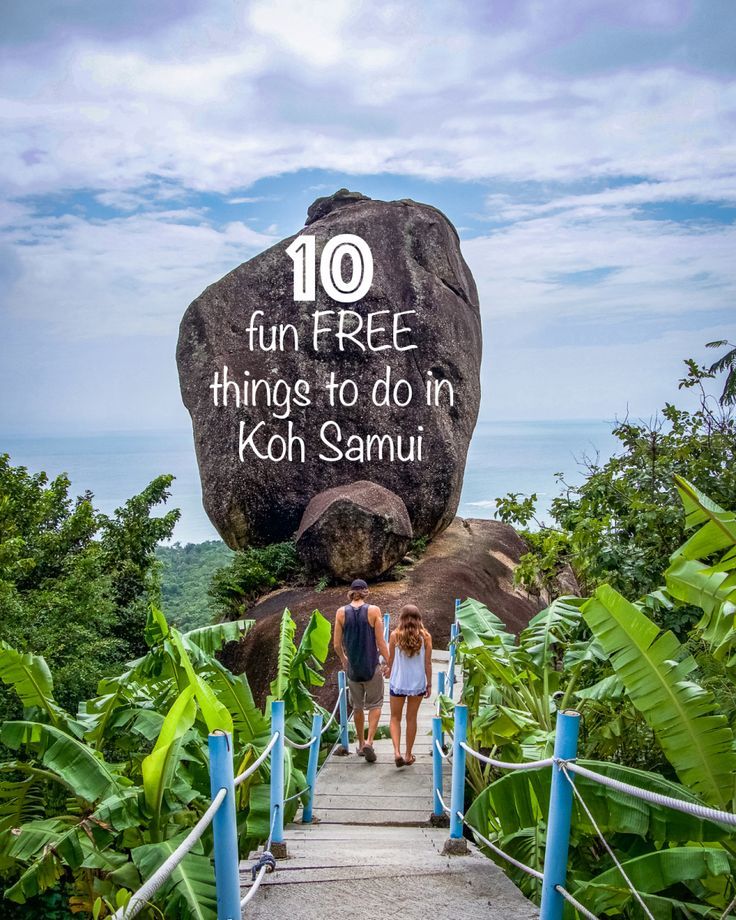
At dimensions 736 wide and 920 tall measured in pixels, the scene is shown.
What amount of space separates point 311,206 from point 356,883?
67.5 feet

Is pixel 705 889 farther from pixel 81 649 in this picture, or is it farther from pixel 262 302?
pixel 262 302

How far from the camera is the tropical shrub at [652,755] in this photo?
4.07 m

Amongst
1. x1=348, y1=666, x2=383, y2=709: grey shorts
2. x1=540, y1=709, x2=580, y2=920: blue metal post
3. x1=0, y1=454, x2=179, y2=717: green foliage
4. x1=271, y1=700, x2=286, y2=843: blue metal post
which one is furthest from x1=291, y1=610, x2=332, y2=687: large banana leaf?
x1=0, y1=454, x2=179, y2=717: green foliage

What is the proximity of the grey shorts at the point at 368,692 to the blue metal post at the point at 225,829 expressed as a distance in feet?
16.5

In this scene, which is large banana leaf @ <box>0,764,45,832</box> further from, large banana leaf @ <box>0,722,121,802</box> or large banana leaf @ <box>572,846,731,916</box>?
large banana leaf @ <box>572,846,731,916</box>

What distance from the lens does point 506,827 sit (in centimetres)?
479

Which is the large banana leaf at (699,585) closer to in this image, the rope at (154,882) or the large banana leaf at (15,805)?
the rope at (154,882)

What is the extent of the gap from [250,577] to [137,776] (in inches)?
467

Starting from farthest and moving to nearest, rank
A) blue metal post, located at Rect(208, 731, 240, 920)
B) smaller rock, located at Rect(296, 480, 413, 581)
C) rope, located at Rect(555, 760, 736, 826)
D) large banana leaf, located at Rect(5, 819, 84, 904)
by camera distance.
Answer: smaller rock, located at Rect(296, 480, 413, 581) → large banana leaf, located at Rect(5, 819, 84, 904) → blue metal post, located at Rect(208, 731, 240, 920) → rope, located at Rect(555, 760, 736, 826)

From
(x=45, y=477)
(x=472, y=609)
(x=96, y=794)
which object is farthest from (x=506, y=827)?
(x=45, y=477)

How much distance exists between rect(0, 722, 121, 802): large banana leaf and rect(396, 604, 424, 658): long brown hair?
3.37 meters

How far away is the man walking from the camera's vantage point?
8.42 m

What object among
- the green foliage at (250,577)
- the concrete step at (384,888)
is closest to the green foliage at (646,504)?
the concrete step at (384,888)

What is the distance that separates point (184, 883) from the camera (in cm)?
422
